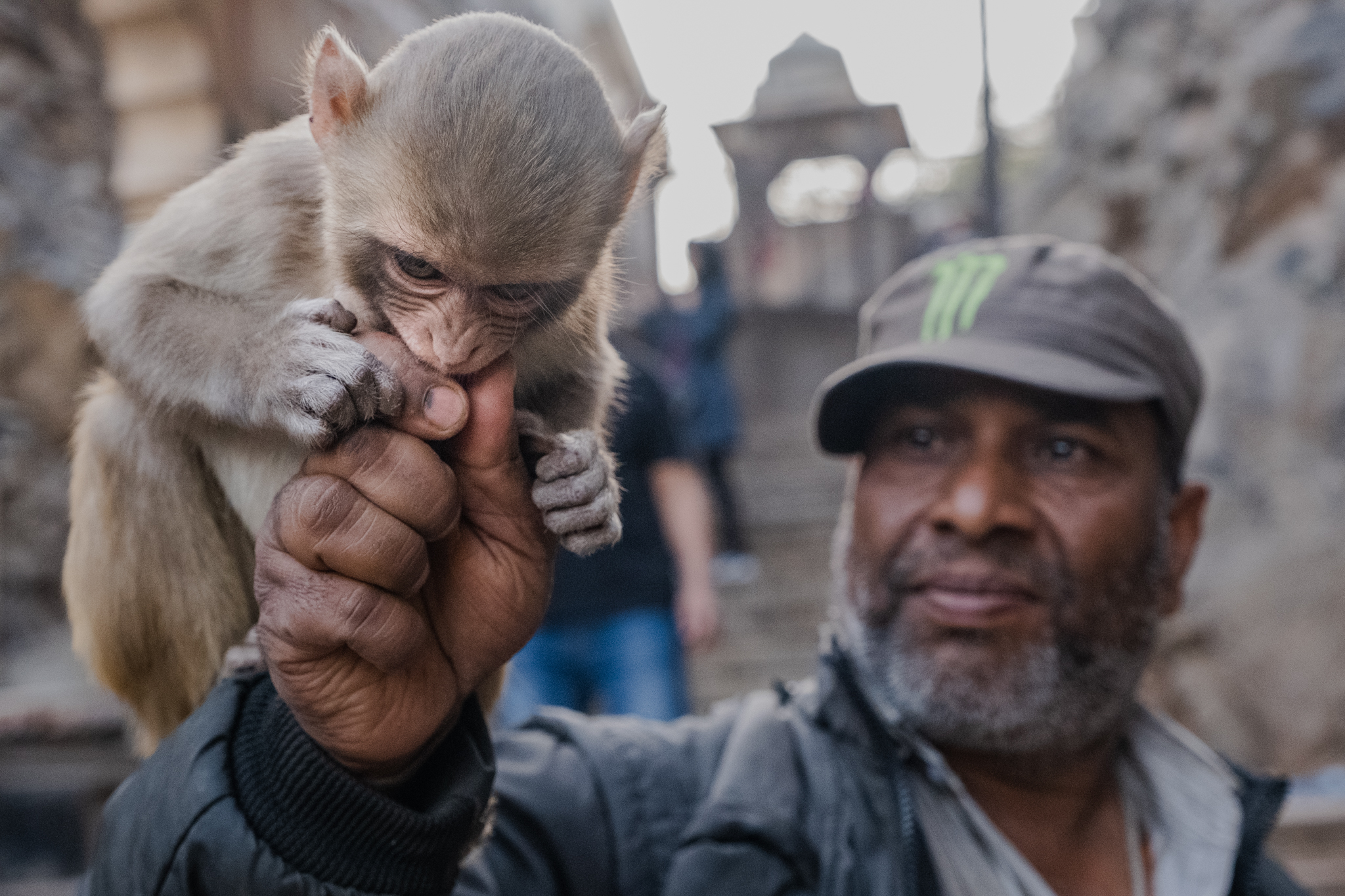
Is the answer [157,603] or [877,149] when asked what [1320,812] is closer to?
[157,603]

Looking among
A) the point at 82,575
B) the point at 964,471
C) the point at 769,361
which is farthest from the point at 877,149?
the point at 82,575

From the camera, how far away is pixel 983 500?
6.33 feet

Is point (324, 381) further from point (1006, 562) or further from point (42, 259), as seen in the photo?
point (42, 259)

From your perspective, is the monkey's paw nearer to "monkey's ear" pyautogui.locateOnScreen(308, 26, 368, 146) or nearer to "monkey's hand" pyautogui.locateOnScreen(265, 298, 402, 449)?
"monkey's hand" pyautogui.locateOnScreen(265, 298, 402, 449)

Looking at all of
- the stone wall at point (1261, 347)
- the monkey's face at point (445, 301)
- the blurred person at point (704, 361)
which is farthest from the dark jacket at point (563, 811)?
the blurred person at point (704, 361)

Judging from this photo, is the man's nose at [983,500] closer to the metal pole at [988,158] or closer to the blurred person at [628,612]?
the blurred person at [628,612]

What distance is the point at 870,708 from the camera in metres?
1.88

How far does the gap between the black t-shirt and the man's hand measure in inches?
52.8

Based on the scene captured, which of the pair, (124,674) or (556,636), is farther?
(556,636)

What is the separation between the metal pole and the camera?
5277 mm

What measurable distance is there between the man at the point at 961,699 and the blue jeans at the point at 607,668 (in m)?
0.80

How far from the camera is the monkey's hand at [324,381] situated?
3.24 feet

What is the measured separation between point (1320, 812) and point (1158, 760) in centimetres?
187

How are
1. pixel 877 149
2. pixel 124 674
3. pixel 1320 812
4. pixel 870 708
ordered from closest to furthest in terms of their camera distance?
pixel 124 674
pixel 870 708
pixel 1320 812
pixel 877 149
